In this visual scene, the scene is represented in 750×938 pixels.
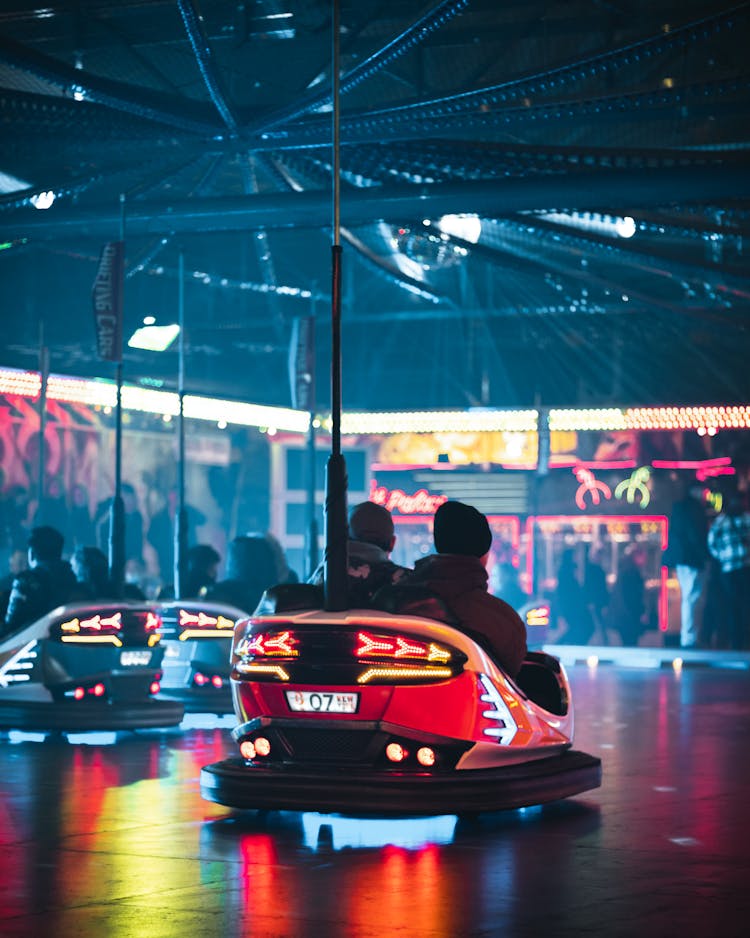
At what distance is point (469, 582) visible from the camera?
25.2 feet

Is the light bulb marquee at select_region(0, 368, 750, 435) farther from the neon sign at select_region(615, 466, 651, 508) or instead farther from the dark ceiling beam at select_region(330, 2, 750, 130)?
the dark ceiling beam at select_region(330, 2, 750, 130)

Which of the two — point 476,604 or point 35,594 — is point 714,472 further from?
point 476,604

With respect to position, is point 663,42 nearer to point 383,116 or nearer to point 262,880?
point 383,116

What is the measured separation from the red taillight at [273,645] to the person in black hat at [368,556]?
21.7 inches

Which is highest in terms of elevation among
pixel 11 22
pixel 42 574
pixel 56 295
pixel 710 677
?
pixel 11 22

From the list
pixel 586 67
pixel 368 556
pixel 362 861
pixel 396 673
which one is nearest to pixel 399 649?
pixel 396 673

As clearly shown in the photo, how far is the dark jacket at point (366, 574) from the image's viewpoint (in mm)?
8156

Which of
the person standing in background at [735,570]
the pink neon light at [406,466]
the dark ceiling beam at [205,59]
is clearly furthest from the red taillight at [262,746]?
the pink neon light at [406,466]

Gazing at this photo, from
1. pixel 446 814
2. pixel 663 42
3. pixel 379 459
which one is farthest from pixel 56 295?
pixel 446 814

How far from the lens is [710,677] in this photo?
18859 mm

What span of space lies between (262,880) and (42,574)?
6260 millimetres

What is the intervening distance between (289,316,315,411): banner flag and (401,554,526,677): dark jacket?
441 inches

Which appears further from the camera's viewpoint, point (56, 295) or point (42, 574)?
point (56, 295)

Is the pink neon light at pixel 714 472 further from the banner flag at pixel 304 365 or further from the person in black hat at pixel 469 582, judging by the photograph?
the person in black hat at pixel 469 582
